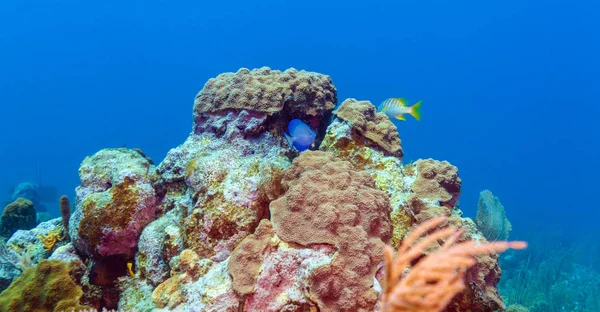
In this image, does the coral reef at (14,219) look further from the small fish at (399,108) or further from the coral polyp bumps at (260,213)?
the small fish at (399,108)

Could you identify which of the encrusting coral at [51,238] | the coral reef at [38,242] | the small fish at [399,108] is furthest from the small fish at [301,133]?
the encrusting coral at [51,238]

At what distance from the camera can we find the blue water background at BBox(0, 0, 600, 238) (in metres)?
88.8

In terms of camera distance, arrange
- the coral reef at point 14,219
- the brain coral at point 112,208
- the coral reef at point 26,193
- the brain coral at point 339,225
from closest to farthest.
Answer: the brain coral at point 339,225 < the brain coral at point 112,208 < the coral reef at point 14,219 < the coral reef at point 26,193

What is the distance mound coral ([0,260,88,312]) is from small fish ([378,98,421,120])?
4523 mm

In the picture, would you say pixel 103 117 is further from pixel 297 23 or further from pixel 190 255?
pixel 190 255

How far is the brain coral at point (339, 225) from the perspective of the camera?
102 inches

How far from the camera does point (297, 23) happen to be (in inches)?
5118

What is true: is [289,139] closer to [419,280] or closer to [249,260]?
[249,260]

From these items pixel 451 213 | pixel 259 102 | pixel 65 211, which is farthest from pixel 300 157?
pixel 65 211

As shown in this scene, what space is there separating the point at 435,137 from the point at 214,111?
111013 millimetres

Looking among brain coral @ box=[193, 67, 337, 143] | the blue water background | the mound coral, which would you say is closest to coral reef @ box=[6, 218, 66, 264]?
the mound coral

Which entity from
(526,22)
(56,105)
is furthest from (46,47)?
(526,22)

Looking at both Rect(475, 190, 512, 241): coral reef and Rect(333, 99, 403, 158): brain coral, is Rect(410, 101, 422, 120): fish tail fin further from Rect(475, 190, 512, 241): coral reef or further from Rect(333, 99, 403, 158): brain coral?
Rect(475, 190, 512, 241): coral reef

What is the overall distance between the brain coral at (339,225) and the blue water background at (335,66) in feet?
248
